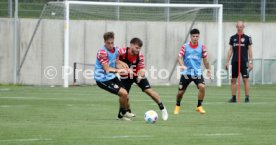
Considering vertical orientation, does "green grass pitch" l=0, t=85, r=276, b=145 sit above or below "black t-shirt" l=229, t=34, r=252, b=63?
below

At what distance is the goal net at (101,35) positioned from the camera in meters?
32.4

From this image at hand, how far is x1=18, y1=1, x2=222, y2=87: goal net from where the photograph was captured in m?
32.4

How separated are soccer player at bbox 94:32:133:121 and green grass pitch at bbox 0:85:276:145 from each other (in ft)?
1.33

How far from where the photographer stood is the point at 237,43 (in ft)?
75.9

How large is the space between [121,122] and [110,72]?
1.26 m

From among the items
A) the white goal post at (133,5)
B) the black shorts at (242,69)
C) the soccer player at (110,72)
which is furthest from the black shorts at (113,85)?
the white goal post at (133,5)

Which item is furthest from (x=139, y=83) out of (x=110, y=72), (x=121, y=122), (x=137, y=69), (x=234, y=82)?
(x=234, y=82)

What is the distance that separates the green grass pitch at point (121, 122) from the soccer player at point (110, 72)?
404mm

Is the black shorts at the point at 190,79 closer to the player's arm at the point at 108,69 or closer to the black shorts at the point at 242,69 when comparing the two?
the player's arm at the point at 108,69

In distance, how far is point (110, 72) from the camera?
53.7ft

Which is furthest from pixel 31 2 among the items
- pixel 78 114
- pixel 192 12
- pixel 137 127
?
pixel 137 127

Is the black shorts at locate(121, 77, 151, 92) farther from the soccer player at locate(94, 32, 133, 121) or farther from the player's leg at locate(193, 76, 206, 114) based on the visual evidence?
the player's leg at locate(193, 76, 206, 114)

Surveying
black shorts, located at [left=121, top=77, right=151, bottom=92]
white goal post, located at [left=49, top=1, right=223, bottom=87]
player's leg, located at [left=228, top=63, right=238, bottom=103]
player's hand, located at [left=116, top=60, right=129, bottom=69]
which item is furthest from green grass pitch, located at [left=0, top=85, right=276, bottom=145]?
white goal post, located at [left=49, top=1, right=223, bottom=87]

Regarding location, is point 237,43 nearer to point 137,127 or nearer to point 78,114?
point 78,114
